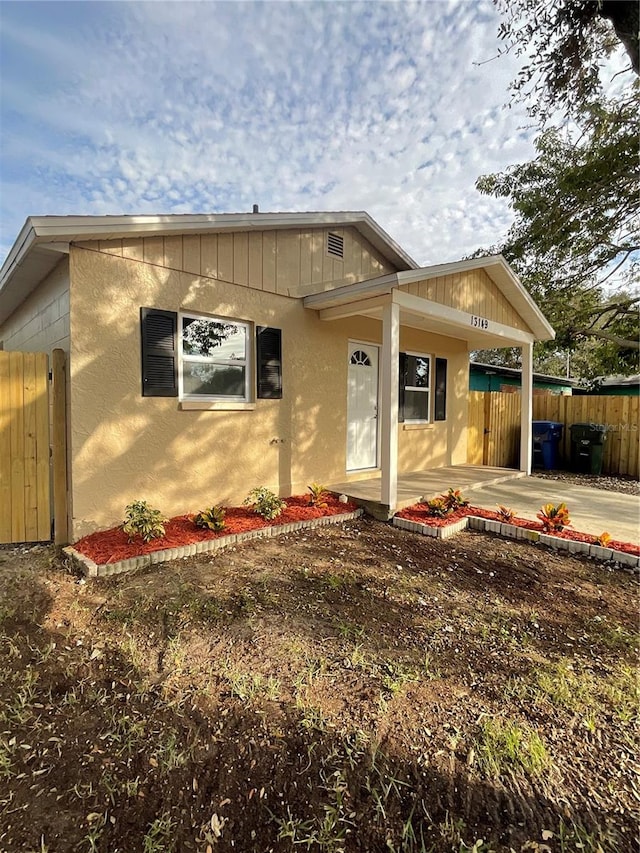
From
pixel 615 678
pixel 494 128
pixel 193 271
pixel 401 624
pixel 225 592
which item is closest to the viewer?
pixel 615 678

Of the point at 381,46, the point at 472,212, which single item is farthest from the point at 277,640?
the point at 472,212

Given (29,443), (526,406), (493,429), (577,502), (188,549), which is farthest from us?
(493,429)

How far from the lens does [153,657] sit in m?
2.65

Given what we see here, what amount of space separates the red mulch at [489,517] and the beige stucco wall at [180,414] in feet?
5.74

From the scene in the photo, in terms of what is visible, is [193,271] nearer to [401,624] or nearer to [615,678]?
[401,624]

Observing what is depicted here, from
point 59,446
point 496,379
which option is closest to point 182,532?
point 59,446

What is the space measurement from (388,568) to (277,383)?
3.20m

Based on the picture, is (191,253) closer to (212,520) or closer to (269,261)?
(269,261)

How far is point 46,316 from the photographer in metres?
5.24

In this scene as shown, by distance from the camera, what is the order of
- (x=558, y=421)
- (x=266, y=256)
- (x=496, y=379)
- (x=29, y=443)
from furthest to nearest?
(x=496, y=379), (x=558, y=421), (x=266, y=256), (x=29, y=443)

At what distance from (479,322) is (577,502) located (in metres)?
3.41

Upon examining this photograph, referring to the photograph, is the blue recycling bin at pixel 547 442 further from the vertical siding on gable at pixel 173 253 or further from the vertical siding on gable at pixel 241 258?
the vertical siding on gable at pixel 173 253

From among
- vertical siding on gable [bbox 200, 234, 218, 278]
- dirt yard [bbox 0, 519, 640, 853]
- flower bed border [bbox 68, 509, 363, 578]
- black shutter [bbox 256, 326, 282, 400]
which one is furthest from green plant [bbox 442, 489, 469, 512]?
vertical siding on gable [bbox 200, 234, 218, 278]

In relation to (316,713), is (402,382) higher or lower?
higher
